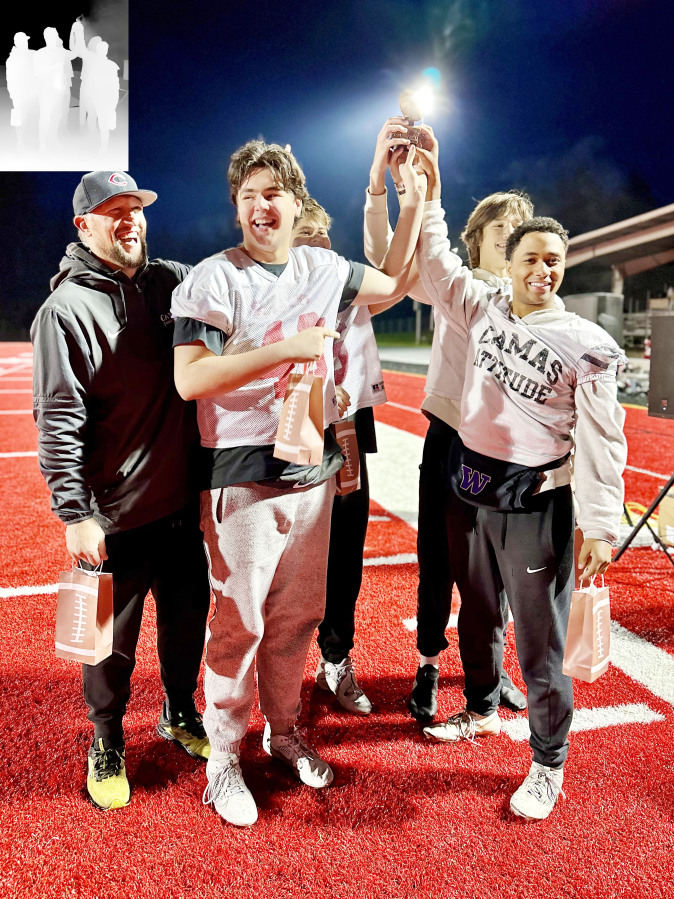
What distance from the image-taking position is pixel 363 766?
6.54 feet

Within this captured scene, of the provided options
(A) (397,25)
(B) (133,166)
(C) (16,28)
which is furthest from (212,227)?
(C) (16,28)

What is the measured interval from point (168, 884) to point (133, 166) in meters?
41.1

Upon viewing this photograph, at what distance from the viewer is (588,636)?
5.07 ft

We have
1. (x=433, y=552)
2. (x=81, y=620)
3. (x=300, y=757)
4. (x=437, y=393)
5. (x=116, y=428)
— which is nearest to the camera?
(x=81, y=620)

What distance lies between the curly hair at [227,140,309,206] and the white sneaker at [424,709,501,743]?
1725mm

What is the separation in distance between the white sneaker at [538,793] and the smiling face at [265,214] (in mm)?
1582

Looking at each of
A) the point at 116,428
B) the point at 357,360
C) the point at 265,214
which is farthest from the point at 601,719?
the point at 265,214

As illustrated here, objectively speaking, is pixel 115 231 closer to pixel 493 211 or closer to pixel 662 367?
pixel 493 211

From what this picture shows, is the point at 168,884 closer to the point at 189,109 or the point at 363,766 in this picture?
the point at 363,766

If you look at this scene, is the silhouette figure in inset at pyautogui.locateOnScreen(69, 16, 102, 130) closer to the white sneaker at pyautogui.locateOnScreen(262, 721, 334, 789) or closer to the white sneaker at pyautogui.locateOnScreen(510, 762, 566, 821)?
the white sneaker at pyautogui.locateOnScreen(262, 721, 334, 789)

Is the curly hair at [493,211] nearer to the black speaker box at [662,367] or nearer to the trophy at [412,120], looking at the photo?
the trophy at [412,120]

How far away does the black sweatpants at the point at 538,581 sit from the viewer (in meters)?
1.69

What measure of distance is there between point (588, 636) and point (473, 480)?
0.49 metres

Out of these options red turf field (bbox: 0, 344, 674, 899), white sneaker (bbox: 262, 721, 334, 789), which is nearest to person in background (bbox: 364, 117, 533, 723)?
red turf field (bbox: 0, 344, 674, 899)
